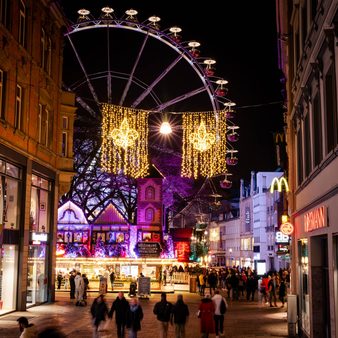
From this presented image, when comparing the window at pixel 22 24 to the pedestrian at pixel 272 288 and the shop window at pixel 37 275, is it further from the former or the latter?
the pedestrian at pixel 272 288

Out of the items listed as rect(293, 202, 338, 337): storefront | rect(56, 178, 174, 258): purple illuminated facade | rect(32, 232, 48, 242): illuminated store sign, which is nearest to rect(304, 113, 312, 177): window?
rect(293, 202, 338, 337): storefront

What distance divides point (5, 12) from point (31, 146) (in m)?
6.21

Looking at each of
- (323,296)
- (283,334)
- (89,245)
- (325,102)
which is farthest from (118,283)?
(325,102)

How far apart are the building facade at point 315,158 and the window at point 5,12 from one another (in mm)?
11203

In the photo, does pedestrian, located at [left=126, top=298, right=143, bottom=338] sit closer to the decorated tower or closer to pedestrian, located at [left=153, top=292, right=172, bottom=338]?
pedestrian, located at [left=153, top=292, right=172, bottom=338]

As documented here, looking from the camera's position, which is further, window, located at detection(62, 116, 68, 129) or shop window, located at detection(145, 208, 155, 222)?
shop window, located at detection(145, 208, 155, 222)

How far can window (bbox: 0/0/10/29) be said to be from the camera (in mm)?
24578

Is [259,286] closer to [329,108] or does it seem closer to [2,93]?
[2,93]

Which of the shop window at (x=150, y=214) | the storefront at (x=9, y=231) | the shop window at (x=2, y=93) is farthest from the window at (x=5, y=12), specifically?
the shop window at (x=150, y=214)

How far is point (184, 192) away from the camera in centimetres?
6694

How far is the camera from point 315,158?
17641 millimetres

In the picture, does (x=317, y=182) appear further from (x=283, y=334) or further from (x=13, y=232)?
Result: (x=13, y=232)

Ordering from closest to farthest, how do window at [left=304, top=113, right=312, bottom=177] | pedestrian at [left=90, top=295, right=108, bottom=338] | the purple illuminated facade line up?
1. pedestrian at [left=90, top=295, right=108, bottom=338]
2. window at [left=304, top=113, right=312, bottom=177]
3. the purple illuminated facade

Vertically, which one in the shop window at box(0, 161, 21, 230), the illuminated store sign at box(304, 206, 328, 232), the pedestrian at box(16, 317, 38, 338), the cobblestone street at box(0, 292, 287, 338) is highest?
the shop window at box(0, 161, 21, 230)
